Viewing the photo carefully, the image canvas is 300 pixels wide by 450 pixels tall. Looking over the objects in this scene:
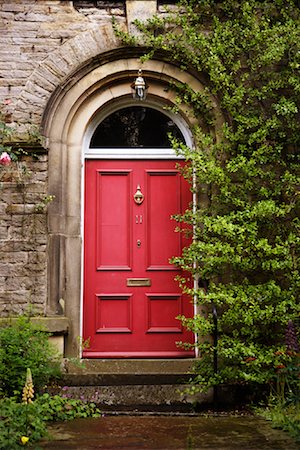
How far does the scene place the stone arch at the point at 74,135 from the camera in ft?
22.6

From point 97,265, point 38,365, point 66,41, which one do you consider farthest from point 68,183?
point 38,365

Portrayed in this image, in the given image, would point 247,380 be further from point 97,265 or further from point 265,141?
point 265,141

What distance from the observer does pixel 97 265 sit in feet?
23.7

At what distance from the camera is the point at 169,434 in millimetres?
4836

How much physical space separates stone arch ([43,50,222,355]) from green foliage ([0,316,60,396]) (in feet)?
2.01

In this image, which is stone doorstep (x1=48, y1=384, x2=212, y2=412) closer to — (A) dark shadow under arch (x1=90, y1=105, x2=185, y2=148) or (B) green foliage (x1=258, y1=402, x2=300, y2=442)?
(B) green foliage (x1=258, y1=402, x2=300, y2=442)

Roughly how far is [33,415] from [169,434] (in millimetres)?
1075

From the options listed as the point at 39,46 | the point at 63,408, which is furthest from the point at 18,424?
the point at 39,46

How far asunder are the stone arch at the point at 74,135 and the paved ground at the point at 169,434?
5.64ft

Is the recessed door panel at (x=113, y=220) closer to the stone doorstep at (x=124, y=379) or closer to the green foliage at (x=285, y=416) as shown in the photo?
the stone doorstep at (x=124, y=379)

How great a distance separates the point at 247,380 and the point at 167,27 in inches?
162

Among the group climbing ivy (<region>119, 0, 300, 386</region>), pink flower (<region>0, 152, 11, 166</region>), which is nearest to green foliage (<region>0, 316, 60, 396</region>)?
climbing ivy (<region>119, 0, 300, 386</region>)

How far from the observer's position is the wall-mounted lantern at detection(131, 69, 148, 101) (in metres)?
7.11

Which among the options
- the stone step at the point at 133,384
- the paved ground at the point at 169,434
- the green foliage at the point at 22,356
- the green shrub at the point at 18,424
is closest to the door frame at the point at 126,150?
the green foliage at the point at 22,356
